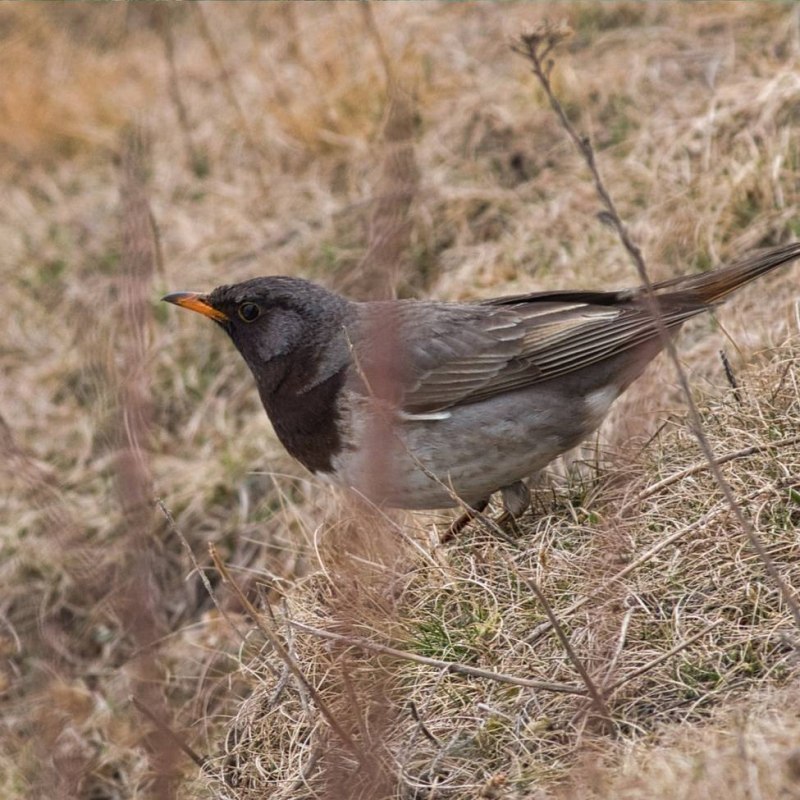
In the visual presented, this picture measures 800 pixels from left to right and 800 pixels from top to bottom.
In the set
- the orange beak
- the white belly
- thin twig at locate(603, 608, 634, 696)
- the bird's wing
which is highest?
the orange beak

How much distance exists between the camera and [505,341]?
557 centimetres

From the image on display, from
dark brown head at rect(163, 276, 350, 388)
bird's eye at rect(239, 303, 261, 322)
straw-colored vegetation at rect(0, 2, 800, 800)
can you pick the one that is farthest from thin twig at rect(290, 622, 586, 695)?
bird's eye at rect(239, 303, 261, 322)

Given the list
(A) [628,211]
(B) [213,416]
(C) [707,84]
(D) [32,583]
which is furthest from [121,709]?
(C) [707,84]

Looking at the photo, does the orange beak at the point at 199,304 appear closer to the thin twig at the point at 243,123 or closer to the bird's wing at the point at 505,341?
the bird's wing at the point at 505,341

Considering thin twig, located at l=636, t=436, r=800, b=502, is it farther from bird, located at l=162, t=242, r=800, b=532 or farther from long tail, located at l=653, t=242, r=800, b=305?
long tail, located at l=653, t=242, r=800, b=305

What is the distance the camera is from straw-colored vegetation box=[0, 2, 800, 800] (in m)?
4.06

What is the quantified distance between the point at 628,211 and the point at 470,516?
294 cm

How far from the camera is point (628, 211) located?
7.56 metres

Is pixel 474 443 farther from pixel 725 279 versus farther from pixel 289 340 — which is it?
pixel 725 279

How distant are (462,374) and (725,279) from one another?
3.88 ft

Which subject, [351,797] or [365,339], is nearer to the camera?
[351,797]

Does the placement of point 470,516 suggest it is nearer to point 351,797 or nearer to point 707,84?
point 351,797

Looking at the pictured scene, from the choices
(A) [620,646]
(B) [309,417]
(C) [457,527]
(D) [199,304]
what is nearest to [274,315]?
(D) [199,304]

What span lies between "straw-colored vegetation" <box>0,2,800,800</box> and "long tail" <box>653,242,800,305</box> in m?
0.37
